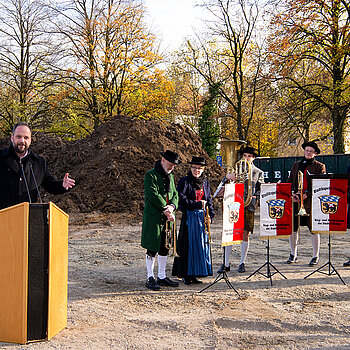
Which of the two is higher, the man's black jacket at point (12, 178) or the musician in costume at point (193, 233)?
the man's black jacket at point (12, 178)

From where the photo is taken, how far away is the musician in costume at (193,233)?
705 centimetres

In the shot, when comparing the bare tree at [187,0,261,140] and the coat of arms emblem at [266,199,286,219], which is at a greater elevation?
the bare tree at [187,0,261,140]

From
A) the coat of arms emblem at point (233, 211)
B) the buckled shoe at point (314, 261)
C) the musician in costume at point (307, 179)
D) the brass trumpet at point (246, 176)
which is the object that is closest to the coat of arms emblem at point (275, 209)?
the brass trumpet at point (246, 176)

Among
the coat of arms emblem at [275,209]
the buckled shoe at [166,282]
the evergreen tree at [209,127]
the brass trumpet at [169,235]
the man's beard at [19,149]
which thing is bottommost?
the buckled shoe at [166,282]

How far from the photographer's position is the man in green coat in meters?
6.91

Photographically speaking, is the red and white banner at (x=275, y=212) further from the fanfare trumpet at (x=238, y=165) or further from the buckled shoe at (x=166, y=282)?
the buckled shoe at (x=166, y=282)

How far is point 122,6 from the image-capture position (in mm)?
28234

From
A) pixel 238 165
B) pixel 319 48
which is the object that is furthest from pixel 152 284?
pixel 319 48

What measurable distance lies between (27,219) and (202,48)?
91.1ft

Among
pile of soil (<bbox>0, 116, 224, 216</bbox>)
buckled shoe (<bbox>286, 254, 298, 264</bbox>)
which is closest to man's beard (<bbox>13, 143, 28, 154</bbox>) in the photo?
buckled shoe (<bbox>286, 254, 298, 264</bbox>)

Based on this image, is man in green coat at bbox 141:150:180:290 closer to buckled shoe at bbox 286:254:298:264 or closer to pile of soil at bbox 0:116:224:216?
buckled shoe at bbox 286:254:298:264

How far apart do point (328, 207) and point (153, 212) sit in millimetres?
3143

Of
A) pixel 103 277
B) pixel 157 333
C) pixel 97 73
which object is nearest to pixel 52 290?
pixel 157 333

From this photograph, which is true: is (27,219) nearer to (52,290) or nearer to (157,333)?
(52,290)
